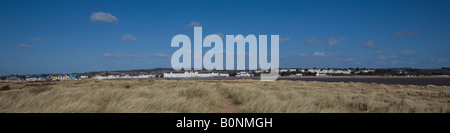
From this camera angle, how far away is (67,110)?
623 cm
